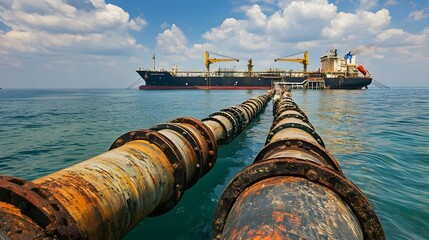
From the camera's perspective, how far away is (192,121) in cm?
621

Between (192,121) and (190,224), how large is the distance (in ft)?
7.18

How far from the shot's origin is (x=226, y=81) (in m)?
85.0

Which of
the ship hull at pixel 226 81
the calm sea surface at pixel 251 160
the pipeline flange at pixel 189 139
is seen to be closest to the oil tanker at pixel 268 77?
the ship hull at pixel 226 81

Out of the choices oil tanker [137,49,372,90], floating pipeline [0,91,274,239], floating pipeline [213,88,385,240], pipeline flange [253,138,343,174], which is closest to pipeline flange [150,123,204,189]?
floating pipeline [0,91,274,239]

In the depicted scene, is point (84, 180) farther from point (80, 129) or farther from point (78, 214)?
point (80, 129)

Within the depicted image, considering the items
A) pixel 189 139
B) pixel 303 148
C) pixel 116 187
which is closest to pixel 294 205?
pixel 303 148

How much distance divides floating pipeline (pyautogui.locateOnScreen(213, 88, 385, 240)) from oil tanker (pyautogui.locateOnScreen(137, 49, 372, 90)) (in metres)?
81.0

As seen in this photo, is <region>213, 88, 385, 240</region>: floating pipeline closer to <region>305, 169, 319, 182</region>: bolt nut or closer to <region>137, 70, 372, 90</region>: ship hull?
<region>305, 169, 319, 182</region>: bolt nut

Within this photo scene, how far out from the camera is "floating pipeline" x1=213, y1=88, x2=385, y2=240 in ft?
6.22

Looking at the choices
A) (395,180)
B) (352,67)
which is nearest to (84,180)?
(395,180)

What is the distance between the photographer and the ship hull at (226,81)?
80144 mm

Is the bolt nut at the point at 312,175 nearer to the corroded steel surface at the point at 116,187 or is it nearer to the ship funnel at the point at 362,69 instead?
the corroded steel surface at the point at 116,187

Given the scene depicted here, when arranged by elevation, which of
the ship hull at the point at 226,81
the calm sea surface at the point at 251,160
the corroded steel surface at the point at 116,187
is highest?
the ship hull at the point at 226,81

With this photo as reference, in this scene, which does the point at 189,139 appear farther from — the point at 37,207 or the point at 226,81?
the point at 226,81
